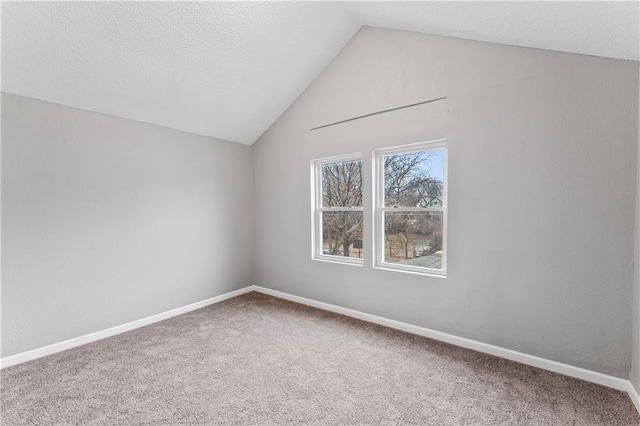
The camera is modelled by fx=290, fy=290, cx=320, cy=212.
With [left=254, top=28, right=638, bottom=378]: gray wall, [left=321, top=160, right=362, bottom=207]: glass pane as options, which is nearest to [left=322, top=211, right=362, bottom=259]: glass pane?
[left=321, top=160, right=362, bottom=207]: glass pane

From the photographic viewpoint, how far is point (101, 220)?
283 cm

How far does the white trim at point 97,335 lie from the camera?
7.72ft

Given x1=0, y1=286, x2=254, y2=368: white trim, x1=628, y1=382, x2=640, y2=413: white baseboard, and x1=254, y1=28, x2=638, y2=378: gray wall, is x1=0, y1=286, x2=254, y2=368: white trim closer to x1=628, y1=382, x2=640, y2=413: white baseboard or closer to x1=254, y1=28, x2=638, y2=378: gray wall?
x1=254, y1=28, x2=638, y2=378: gray wall

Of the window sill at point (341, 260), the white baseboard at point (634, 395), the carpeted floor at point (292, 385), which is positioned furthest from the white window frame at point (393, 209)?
the white baseboard at point (634, 395)

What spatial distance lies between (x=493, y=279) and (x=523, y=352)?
0.58m

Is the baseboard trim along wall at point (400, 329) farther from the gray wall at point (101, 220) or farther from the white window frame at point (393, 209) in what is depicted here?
the white window frame at point (393, 209)

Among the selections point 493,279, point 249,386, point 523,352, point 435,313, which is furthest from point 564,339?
point 249,386

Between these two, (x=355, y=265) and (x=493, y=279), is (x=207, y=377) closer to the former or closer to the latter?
(x=355, y=265)

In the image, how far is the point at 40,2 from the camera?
1839mm

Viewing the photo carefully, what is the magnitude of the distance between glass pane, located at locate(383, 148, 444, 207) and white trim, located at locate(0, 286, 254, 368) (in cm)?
259

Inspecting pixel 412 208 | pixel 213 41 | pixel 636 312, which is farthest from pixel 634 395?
pixel 213 41

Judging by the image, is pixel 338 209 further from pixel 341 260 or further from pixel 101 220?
pixel 101 220

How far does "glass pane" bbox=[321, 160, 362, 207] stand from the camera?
3.37 m

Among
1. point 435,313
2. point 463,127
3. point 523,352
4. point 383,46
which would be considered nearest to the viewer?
point 523,352
